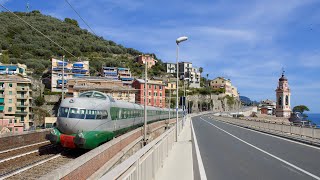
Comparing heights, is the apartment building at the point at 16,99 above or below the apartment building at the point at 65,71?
below

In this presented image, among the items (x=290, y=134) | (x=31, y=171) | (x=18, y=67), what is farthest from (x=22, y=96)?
(x=31, y=171)

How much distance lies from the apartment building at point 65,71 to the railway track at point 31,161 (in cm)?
10391

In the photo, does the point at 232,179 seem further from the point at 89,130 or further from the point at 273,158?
the point at 89,130

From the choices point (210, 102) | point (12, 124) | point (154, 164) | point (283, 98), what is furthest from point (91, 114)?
point (210, 102)

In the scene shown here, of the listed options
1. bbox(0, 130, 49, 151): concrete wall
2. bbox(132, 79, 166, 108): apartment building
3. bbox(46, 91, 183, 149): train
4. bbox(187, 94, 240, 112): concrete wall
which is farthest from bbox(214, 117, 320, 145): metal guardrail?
bbox(187, 94, 240, 112): concrete wall

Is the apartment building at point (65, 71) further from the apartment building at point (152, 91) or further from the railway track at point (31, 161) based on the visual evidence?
the railway track at point (31, 161)

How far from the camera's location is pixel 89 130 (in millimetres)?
20250

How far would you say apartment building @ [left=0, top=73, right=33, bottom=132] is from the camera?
8575cm

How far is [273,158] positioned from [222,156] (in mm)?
2387

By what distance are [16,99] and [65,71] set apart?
1872 inches

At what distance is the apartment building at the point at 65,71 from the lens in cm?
12669

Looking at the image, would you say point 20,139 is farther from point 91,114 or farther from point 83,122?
point 91,114

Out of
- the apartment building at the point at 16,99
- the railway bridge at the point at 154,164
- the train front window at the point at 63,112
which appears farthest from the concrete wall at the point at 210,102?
the railway bridge at the point at 154,164

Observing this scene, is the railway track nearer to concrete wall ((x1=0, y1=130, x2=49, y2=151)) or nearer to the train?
concrete wall ((x1=0, y1=130, x2=49, y2=151))
